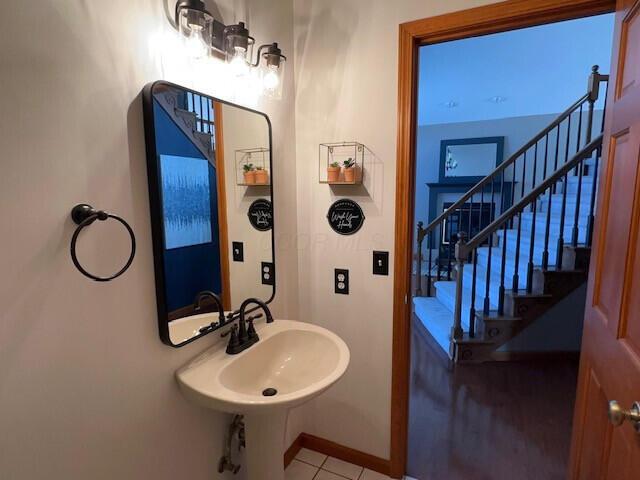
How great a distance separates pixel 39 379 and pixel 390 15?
180 centimetres

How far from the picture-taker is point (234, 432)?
4.92 feet

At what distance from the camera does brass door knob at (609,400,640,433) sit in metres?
0.80

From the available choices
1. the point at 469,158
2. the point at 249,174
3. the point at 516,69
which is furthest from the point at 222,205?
the point at 469,158

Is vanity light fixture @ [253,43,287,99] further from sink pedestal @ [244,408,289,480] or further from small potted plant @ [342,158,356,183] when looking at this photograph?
sink pedestal @ [244,408,289,480]

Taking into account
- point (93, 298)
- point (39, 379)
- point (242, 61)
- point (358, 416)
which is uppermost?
point (242, 61)

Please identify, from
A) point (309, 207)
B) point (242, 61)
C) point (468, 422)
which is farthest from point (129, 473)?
point (468, 422)

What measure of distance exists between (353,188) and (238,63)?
747mm

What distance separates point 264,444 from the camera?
138cm

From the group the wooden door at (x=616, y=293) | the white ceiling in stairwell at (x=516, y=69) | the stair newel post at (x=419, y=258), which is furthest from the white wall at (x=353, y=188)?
the stair newel post at (x=419, y=258)

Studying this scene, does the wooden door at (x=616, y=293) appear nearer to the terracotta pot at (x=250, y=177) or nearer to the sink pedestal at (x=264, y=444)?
the sink pedestal at (x=264, y=444)

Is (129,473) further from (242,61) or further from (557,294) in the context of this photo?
(557,294)

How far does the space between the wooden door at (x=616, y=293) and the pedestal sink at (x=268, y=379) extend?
78cm

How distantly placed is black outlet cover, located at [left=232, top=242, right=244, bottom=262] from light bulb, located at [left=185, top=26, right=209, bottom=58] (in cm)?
72

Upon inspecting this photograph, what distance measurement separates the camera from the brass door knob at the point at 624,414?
0.80m
